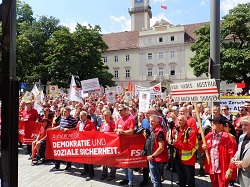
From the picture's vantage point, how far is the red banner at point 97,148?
21.1ft

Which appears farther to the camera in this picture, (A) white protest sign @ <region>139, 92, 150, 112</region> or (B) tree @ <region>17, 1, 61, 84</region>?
(B) tree @ <region>17, 1, 61, 84</region>

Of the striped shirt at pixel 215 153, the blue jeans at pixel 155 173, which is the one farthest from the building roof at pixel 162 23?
the striped shirt at pixel 215 153

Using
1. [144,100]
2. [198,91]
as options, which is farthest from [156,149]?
[144,100]

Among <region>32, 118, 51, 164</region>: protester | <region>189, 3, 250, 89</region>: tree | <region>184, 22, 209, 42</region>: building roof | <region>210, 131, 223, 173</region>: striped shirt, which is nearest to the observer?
<region>210, 131, 223, 173</region>: striped shirt

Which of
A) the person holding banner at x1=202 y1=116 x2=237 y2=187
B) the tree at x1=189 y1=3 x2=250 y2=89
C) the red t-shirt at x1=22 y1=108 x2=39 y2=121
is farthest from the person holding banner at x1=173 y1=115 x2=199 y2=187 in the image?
the tree at x1=189 y1=3 x2=250 y2=89

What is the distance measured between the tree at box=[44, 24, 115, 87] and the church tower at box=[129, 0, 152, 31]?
31863mm

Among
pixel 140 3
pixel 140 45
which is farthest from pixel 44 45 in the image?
pixel 140 3

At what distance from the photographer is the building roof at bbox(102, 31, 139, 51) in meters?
68.3

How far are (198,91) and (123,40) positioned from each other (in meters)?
67.2

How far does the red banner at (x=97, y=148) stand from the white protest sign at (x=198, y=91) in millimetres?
1514

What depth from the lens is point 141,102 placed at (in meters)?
10.3

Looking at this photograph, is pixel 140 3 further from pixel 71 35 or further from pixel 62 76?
pixel 62 76

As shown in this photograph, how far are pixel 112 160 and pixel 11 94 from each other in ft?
15.8

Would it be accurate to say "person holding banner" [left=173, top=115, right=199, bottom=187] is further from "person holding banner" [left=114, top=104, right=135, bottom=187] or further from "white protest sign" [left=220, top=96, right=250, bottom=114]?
"white protest sign" [left=220, top=96, right=250, bottom=114]
